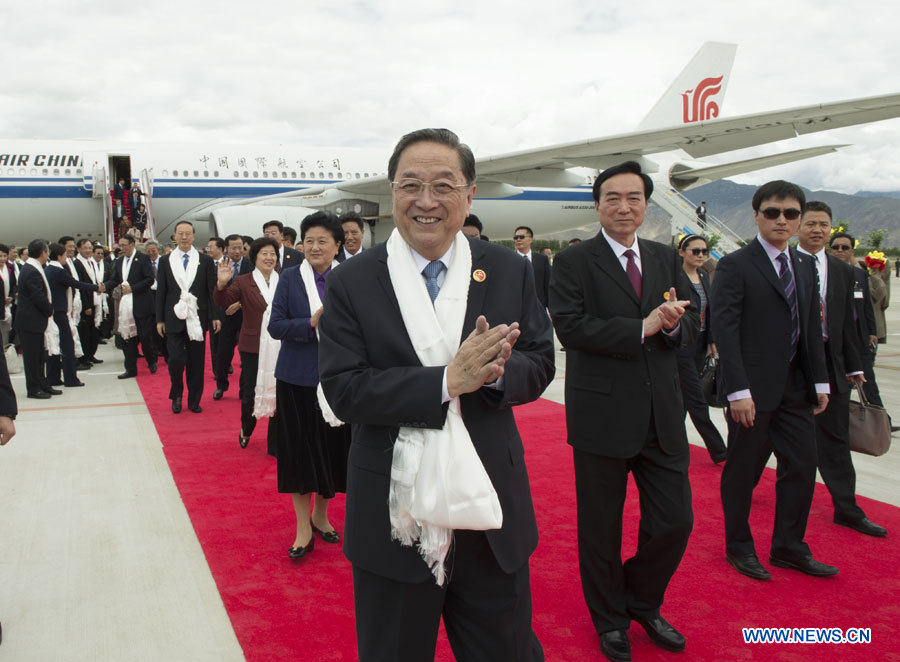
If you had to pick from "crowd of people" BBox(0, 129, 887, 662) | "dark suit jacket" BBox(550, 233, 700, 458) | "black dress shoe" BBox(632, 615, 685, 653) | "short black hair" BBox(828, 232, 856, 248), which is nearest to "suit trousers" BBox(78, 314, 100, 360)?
"crowd of people" BBox(0, 129, 887, 662)

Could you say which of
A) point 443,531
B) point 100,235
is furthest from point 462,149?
point 100,235

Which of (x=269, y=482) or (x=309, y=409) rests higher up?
(x=309, y=409)

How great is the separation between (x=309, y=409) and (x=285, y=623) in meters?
1.20

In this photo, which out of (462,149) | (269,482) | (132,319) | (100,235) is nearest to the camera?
(462,149)

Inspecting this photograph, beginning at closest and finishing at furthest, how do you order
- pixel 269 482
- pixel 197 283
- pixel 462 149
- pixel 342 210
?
1. pixel 462 149
2. pixel 269 482
3. pixel 197 283
4. pixel 342 210

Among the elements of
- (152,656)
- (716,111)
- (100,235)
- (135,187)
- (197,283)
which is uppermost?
(716,111)

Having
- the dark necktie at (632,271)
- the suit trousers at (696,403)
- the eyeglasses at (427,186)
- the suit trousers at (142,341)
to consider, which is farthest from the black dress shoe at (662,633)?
the suit trousers at (142,341)

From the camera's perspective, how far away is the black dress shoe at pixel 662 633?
2.53 metres

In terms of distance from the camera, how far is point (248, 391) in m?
5.50

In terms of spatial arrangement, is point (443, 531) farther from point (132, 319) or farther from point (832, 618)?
point (132, 319)

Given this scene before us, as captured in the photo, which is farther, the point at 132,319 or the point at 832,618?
the point at 132,319

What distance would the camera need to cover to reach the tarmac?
2602 millimetres

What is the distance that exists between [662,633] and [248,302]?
4.17m

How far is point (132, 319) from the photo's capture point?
348 inches
